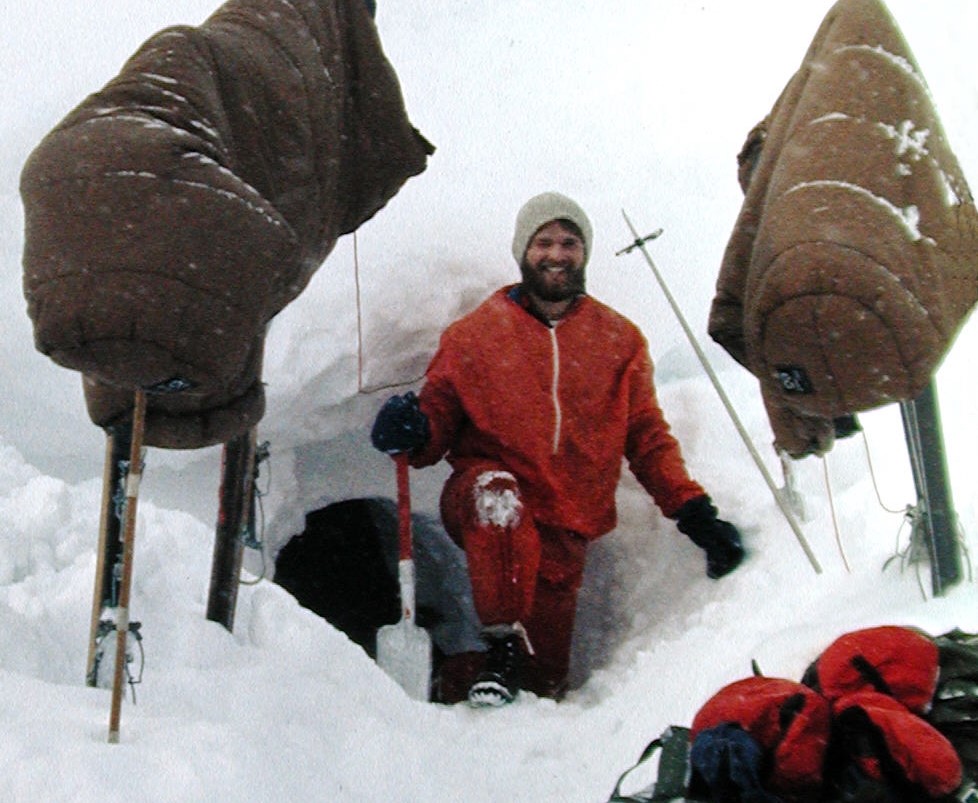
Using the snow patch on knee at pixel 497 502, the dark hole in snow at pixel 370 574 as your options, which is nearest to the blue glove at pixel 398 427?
the snow patch on knee at pixel 497 502

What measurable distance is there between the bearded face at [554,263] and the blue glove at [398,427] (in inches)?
25.3

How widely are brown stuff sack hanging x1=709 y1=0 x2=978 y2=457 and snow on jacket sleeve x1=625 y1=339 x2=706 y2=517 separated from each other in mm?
1301

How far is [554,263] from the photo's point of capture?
3.56m

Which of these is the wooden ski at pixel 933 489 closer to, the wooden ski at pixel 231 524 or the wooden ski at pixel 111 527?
the wooden ski at pixel 231 524

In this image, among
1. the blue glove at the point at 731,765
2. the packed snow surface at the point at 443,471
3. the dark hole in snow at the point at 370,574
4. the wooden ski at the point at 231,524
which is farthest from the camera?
the dark hole in snow at the point at 370,574

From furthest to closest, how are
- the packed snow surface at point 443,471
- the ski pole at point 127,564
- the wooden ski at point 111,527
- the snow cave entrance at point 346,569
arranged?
1. the snow cave entrance at point 346,569
2. the wooden ski at point 111,527
3. the packed snow surface at point 443,471
4. the ski pole at point 127,564

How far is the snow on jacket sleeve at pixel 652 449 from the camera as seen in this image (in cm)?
338

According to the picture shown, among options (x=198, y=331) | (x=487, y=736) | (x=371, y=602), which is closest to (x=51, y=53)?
(x=371, y=602)

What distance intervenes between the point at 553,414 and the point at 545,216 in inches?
27.2

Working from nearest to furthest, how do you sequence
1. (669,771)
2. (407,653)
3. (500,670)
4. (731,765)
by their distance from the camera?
(731,765), (669,771), (500,670), (407,653)

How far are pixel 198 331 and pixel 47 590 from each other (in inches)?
44.8

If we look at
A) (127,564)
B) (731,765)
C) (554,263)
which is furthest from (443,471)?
(731,765)

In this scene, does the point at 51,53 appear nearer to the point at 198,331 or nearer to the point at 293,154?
the point at 293,154

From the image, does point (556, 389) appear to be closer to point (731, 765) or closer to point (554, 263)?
point (554, 263)
